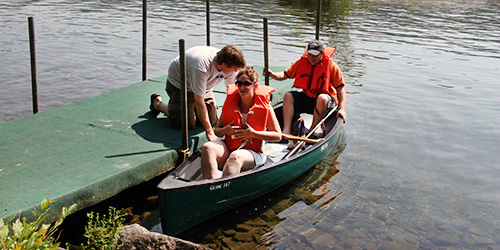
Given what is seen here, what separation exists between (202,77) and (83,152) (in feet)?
5.59

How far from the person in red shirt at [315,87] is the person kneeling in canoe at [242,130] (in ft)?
5.98

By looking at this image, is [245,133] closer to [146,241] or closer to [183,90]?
[183,90]

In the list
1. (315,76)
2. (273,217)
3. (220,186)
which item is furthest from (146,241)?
(315,76)

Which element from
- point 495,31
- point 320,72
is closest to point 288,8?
point 495,31

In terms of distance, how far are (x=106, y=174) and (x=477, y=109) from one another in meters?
9.06

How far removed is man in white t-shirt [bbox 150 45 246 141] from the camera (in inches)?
234

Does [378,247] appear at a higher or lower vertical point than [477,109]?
lower

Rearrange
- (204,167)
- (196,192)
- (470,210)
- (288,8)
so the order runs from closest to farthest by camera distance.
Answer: (196,192) < (204,167) < (470,210) < (288,8)

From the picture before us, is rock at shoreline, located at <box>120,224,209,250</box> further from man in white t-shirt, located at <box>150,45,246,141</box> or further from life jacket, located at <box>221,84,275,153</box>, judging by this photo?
man in white t-shirt, located at <box>150,45,246,141</box>

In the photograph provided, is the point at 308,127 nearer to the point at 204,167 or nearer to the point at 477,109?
the point at 204,167

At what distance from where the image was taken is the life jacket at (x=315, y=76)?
7852 mm

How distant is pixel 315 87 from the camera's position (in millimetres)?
7887

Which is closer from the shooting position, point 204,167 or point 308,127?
point 204,167

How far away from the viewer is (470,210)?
6.73 metres
